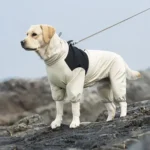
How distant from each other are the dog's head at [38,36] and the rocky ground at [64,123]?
1225 mm

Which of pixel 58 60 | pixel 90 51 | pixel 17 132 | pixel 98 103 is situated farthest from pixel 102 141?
pixel 98 103

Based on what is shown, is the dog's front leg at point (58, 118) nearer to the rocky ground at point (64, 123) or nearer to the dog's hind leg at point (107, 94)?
the rocky ground at point (64, 123)

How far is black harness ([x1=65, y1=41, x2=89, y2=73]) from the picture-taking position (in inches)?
273

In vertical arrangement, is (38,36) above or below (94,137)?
above

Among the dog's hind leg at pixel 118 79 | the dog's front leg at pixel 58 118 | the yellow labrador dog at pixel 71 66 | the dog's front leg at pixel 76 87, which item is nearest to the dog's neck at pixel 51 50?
the yellow labrador dog at pixel 71 66

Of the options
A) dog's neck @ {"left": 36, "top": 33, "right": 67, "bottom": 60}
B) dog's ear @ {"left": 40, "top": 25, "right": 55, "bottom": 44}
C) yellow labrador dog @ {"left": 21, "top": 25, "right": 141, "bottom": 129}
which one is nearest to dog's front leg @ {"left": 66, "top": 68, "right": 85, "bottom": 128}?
yellow labrador dog @ {"left": 21, "top": 25, "right": 141, "bottom": 129}

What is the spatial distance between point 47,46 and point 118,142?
2099 mm

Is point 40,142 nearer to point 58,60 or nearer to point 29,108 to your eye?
point 58,60

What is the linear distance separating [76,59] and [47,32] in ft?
1.80

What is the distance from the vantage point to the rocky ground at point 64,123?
18.7 feet

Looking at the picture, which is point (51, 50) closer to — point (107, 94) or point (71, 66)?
point (71, 66)

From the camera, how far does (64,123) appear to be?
851cm

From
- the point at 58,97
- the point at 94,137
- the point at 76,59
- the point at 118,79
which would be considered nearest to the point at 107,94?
the point at 118,79

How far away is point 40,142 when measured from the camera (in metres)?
6.34
